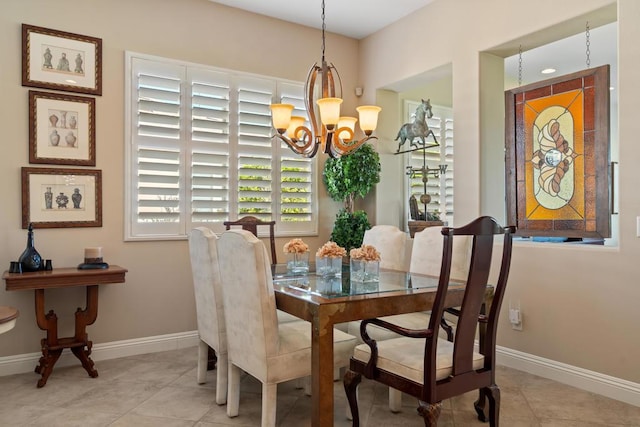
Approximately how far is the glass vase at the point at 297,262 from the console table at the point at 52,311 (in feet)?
4.47

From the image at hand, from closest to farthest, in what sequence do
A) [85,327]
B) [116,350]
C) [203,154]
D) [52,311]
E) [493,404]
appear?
1. [493,404]
2. [52,311]
3. [85,327]
4. [116,350]
5. [203,154]

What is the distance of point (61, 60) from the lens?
12.4 ft

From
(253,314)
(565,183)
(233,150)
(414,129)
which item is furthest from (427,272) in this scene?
(233,150)

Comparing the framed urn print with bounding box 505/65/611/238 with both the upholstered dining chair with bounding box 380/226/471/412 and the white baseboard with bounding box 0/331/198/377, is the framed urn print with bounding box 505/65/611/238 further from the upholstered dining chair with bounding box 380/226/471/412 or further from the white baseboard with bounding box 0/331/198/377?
the white baseboard with bounding box 0/331/198/377

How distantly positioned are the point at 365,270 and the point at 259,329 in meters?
0.79

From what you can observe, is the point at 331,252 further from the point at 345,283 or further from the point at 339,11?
the point at 339,11

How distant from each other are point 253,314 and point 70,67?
2.81 m


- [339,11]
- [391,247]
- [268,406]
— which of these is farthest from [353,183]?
[268,406]

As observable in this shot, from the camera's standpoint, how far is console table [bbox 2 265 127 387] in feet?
10.8

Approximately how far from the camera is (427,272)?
3.40m

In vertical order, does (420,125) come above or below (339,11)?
below

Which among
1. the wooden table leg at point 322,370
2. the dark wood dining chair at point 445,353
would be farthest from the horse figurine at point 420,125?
the wooden table leg at point 322,370

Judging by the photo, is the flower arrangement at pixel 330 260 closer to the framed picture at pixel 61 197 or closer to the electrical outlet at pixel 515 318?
the electrical outlet at pixel 515 318

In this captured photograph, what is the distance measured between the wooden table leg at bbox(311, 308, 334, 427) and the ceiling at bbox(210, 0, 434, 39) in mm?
3432
